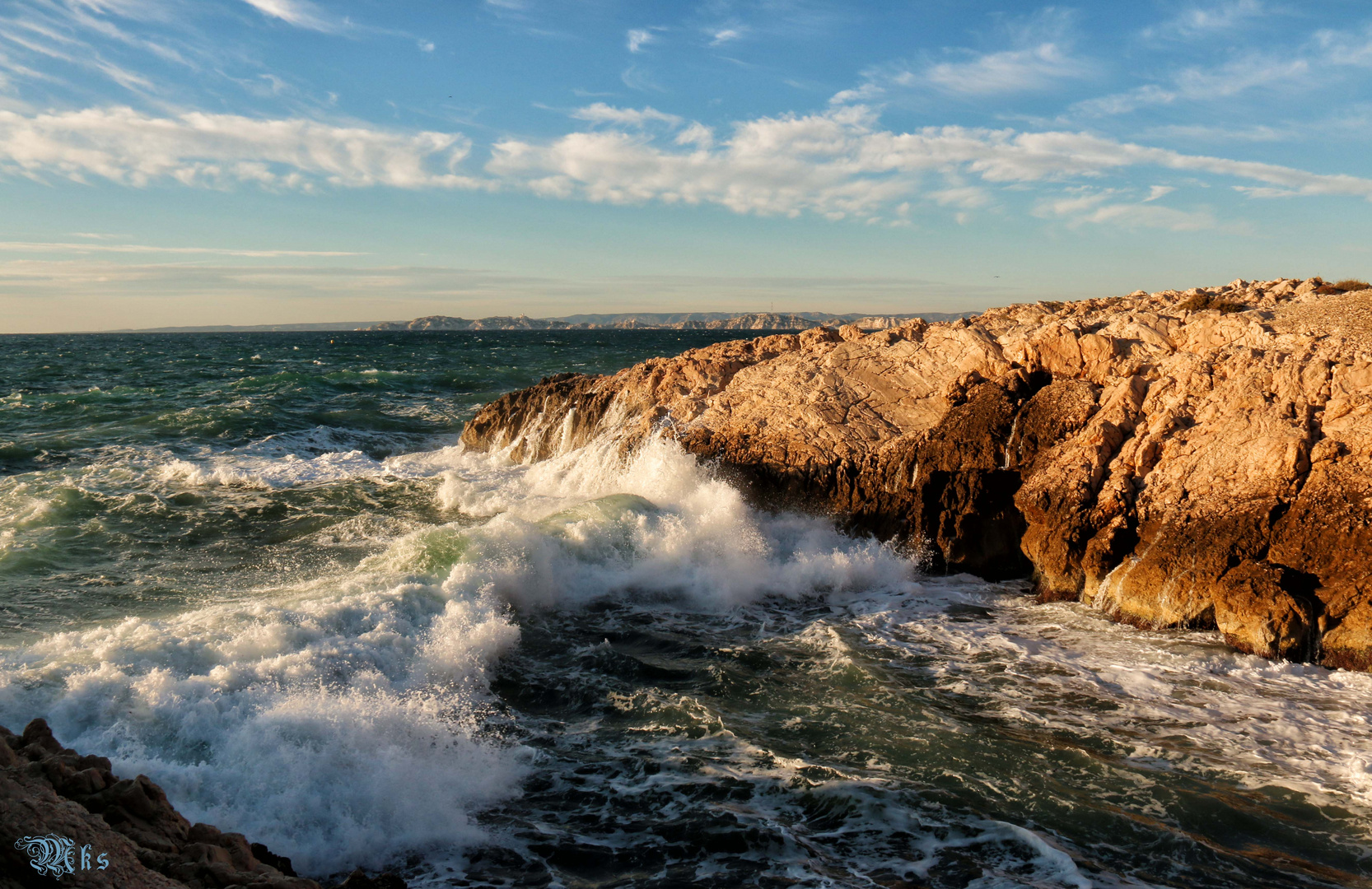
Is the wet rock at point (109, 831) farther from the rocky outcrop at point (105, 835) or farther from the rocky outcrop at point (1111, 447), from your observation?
the rocky outcrop at point (1111, 447)

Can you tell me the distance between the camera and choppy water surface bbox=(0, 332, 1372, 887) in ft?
17.1

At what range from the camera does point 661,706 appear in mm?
7258

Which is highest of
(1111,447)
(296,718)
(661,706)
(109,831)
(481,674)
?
(1111,447)

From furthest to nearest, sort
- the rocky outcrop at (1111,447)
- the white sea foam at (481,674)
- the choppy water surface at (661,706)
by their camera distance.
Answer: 1. the rocky outcrop at (1111,447)
2. the white sea foam at (481,674)
3. the choppy water surface at (661,706)

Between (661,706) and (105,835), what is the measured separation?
14.6ft

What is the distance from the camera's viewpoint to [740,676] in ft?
25.9

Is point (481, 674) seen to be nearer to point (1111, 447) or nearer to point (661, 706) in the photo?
point (661, 706)

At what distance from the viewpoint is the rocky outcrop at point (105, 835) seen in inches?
131

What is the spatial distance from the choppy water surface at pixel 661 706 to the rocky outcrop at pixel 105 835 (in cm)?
104

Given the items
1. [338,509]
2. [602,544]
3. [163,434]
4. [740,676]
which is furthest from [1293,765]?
[163,434]

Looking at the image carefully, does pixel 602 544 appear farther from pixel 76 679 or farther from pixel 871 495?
pixel 76 679

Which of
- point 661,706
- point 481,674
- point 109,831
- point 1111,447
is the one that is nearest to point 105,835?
point 109,831

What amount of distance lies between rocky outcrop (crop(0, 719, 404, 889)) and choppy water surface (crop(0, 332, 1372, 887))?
1.04 m

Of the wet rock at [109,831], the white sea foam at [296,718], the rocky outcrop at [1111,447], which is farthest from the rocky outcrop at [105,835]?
the rocky outcrop at [1111,447]
